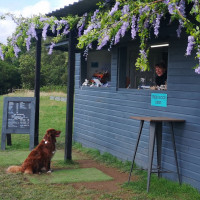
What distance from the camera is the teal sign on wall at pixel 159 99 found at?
593 cm

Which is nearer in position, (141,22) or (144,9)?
(144,9)

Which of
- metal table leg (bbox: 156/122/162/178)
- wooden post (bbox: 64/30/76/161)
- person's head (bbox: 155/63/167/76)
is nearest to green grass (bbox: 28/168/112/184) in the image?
wooden post (bbox: 64/30/76/161)

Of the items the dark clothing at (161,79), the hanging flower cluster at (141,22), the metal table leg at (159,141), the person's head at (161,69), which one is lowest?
the metal table leg at (159,141)

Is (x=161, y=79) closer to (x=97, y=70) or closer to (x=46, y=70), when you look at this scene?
(x=97, y=70)

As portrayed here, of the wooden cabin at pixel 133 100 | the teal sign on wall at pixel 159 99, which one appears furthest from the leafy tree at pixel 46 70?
the teal sign on wall at pixel 159 99

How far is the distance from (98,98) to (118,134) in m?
1.22

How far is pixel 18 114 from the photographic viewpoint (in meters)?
8.55

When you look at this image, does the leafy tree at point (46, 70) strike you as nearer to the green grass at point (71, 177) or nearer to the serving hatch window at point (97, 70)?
the serving hatch window at point (97, 70)

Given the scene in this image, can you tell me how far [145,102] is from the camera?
6.45 m

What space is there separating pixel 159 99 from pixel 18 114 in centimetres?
399

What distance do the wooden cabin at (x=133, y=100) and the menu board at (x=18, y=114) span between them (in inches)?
54.8

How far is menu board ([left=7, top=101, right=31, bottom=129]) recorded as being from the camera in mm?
8523

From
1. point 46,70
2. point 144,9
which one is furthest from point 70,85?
point 46,70

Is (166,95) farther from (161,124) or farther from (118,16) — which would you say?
(118,16)
